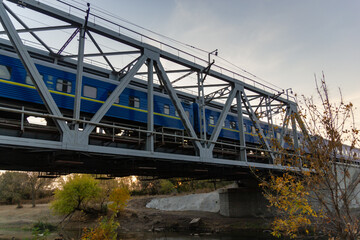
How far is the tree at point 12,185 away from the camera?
52344 mm

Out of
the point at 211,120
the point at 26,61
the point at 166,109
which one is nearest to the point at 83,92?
the point at 26,61

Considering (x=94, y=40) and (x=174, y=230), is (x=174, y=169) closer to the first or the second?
(x=94, y=40)

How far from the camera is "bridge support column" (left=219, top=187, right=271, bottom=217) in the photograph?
1268 inches

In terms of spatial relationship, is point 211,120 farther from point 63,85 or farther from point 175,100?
point 63,85

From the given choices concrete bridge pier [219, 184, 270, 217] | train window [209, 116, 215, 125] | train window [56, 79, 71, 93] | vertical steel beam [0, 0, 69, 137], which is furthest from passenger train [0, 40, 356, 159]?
concrete bridge pier [219, 184, 270, 217]

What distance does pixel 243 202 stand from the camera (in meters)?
33.6

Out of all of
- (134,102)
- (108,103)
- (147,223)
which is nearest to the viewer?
(108,103)

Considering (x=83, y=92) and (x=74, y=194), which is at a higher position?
(x=83, y=92)

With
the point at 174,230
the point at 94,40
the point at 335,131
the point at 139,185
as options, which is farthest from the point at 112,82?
the point at 139,185

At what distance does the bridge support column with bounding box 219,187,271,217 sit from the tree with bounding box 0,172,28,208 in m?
38.8

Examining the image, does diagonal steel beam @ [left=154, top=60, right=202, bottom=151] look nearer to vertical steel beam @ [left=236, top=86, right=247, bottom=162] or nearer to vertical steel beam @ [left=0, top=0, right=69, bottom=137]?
vertical steel beam @ [left=236, top=86, right=247, bottom=162]

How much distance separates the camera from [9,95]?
13578mm

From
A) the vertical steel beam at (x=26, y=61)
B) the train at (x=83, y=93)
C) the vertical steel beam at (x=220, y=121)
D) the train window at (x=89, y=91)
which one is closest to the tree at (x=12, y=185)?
the train at (x=83, y=93)

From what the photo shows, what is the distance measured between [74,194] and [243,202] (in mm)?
20415
